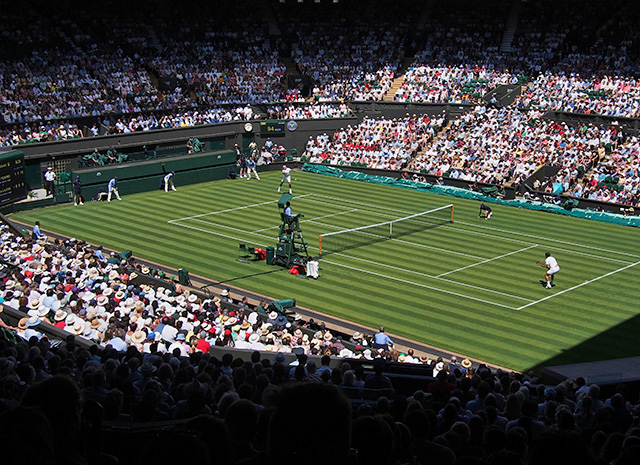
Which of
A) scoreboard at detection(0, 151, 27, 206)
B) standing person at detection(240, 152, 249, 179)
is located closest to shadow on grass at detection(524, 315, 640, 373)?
scoreboard at detection(0, 151, 27, 206)

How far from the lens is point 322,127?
5716 cm

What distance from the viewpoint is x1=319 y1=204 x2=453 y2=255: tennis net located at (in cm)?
3369

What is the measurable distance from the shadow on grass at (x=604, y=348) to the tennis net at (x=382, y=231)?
42.0 feet

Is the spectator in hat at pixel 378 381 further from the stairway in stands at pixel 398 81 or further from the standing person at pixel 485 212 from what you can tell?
the stairway in stands at pixel 398 81

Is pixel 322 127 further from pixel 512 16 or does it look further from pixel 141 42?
pixel 512 16

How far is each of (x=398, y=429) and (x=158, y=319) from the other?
13787 mm

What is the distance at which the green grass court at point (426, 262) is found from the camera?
76.4 ft

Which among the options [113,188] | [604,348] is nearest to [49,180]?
[113,188]

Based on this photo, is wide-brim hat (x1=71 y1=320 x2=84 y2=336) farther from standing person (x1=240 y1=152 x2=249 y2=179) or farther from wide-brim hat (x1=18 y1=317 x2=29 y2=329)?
standing person (x1=240 y1=152 x2=249 y2=179)

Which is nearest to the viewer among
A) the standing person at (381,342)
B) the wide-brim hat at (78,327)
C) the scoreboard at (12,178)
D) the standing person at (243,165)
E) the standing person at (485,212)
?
the wide-brim hat at (78,327)

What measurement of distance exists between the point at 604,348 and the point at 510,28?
47.1 metres

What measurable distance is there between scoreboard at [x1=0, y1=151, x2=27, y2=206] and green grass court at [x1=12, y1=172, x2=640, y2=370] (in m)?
1.74

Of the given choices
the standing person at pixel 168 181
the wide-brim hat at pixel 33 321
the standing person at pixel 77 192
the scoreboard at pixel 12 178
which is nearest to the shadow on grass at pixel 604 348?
the wide-brim hat at pixel 33 321

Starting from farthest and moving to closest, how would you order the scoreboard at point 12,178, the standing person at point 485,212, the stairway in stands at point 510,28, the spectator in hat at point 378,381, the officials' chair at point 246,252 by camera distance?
1. the stairway in stands at point 510,28
2. the scoreboard at point 12,178
3. the standing person at point 485,212
4. the officials' chair at point 246,252
5. the spectator in hat at point 378,381
